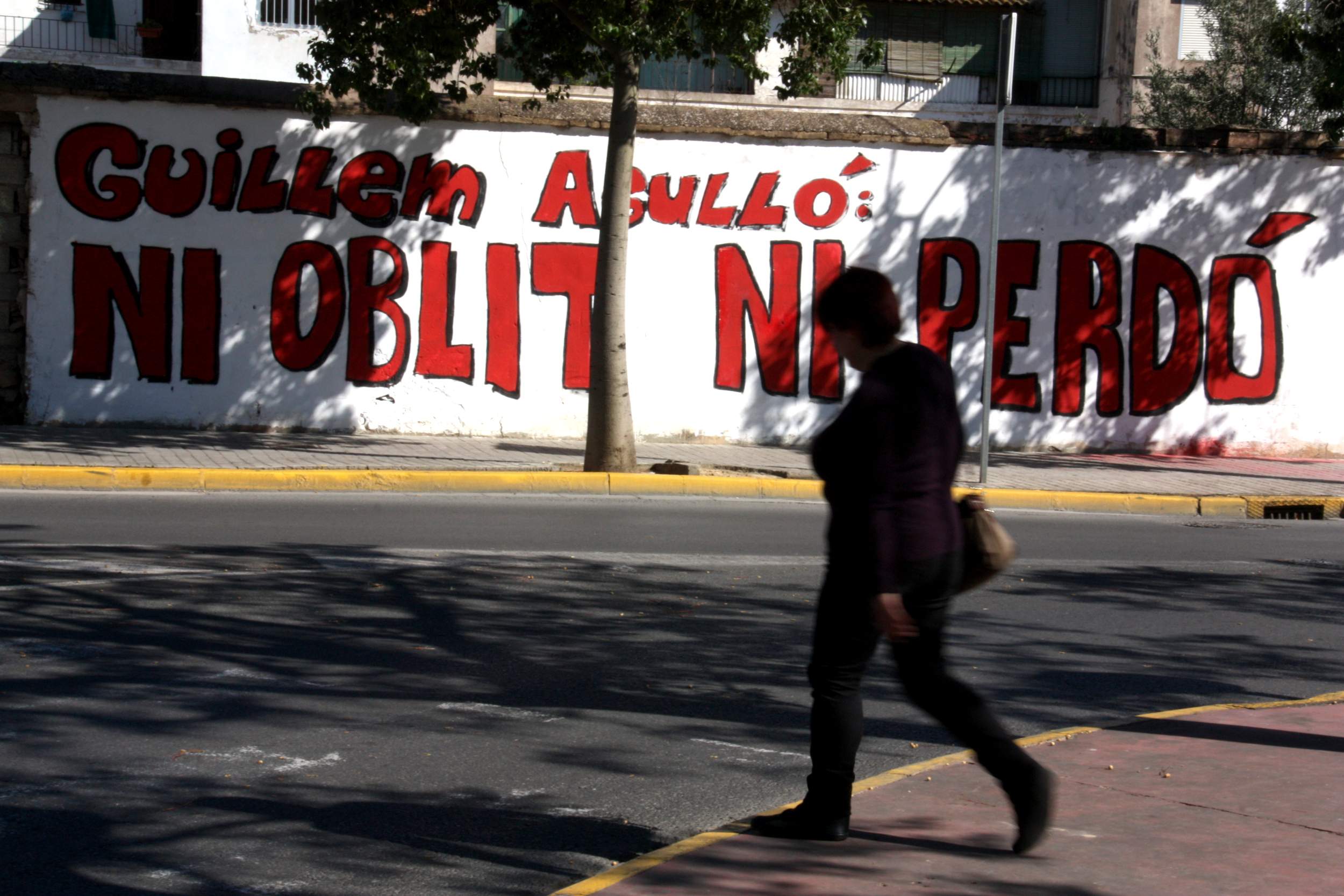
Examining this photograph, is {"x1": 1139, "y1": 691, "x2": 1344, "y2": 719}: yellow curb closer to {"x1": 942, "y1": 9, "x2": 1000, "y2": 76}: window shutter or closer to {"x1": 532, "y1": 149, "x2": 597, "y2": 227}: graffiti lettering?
{"x1": 532, "y1": 149, "x2": 597, "y2": 227}: graffiti lettering

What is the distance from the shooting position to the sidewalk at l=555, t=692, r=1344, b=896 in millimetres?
3859

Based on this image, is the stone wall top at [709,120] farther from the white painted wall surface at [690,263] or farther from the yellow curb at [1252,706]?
the yellow curb at [1252,706]

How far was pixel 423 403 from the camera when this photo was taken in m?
16.0

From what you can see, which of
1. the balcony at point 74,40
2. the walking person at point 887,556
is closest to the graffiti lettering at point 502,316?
the walking person at point 887,556

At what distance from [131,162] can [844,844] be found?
525 inches

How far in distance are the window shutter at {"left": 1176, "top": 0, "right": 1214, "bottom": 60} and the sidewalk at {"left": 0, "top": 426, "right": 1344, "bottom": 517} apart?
1006 inches

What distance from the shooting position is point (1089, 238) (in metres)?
17.1

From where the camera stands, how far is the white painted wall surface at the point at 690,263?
1534 cm

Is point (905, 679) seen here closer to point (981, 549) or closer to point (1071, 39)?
point (981, 549)

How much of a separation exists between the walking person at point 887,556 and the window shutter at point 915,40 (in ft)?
124

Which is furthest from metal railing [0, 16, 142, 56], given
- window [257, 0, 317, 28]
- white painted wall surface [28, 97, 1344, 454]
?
white painted wall surface [28, 97, 1344, 454]

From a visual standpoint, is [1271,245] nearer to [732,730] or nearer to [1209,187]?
[1209,187]

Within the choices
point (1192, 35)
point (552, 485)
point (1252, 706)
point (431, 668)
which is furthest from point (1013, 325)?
point (1192, 35)

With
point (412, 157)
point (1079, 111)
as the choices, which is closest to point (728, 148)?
point (412, 157)
